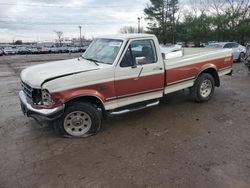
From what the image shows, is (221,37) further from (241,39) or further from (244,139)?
(244,139)

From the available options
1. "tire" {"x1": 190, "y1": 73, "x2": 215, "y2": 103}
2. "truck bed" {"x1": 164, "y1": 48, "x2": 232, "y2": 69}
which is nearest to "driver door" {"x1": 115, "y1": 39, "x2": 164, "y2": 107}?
"truck bed" {"x1": 164, "y1": 48, "x2": 232, "y2": 69}

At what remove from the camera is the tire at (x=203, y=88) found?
702 centimetres

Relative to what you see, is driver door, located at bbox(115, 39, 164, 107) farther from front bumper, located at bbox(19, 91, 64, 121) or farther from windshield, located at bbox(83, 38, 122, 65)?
front bumper, located at bbox(19, 91, 64, 121)

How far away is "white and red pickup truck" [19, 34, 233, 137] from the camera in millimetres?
4676

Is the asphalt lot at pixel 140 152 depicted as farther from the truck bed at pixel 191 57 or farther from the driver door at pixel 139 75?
the truck bed at pixel 191 57

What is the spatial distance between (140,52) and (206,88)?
8.90 feet

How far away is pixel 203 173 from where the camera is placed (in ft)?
12.1

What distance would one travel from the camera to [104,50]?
227 inches

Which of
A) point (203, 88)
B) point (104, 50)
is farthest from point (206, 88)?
point (104, 50)

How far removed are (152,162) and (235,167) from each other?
4.06 feet

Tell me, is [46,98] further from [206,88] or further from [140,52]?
[206,88]

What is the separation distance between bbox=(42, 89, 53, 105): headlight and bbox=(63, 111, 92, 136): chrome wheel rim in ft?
1.53

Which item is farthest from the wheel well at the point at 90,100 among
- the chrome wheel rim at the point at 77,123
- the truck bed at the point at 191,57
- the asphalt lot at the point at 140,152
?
the truck bed at the point at 191,57

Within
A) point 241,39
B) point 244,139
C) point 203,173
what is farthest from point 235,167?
point 241,39
